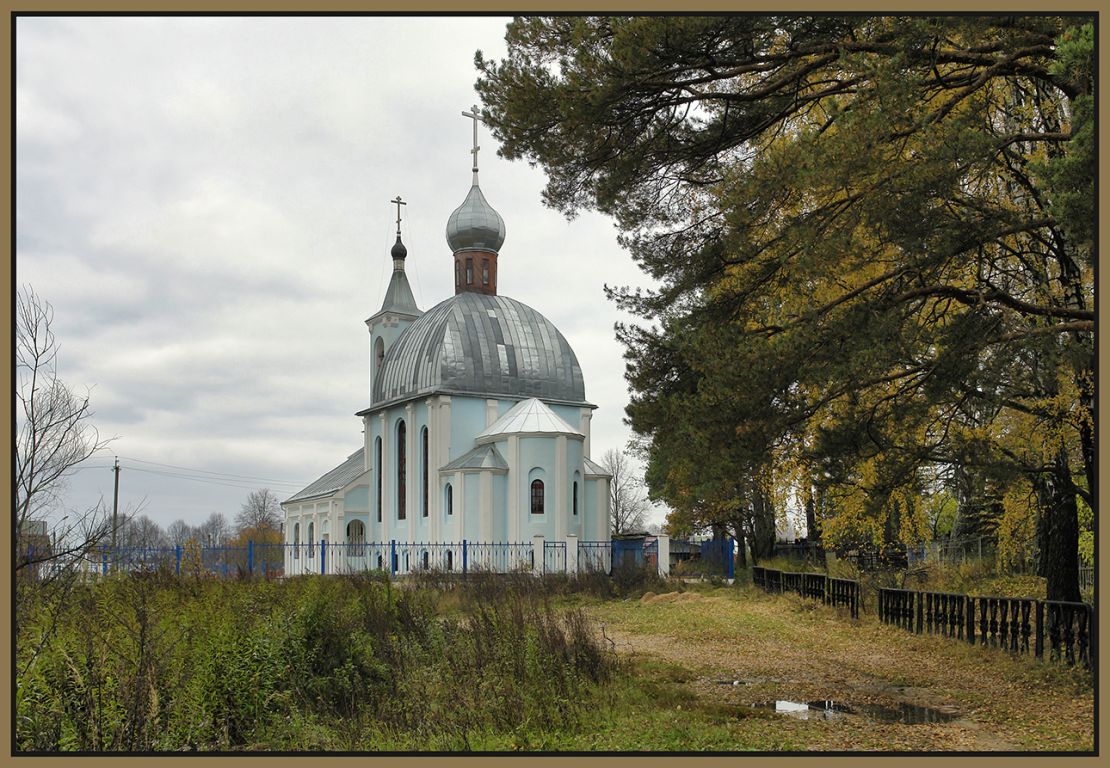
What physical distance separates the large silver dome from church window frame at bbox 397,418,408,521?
129cm

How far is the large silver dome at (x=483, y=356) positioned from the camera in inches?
1565

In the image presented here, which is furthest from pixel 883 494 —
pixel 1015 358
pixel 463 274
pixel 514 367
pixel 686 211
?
pixel 463 274

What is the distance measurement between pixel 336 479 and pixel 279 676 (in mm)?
38434

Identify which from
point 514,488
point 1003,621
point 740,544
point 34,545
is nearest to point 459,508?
point 514,488

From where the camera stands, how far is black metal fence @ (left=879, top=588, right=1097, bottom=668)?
10578mm

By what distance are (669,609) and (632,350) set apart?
32.3 feet

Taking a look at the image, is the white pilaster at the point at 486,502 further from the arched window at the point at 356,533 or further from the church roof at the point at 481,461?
the arched window at the point at 356,533

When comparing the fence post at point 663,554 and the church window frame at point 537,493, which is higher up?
the church window frame at point 537,493

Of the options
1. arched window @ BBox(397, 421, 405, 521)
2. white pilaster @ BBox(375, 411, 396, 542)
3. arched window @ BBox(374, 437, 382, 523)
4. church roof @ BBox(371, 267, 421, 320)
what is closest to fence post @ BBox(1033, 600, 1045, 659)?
arched window @ BBox(397, 421, 405, 521)

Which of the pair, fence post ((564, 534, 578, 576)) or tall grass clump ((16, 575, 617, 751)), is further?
fence post ((564, 534, 578, 576))

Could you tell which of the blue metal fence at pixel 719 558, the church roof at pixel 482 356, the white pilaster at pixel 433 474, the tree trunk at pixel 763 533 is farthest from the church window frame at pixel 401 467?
the tree trunk at pixel 763 533

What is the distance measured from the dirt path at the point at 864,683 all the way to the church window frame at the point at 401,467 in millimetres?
23814

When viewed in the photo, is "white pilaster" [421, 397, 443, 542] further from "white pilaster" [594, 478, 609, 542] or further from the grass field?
the grass field

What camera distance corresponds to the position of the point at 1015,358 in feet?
35.5
